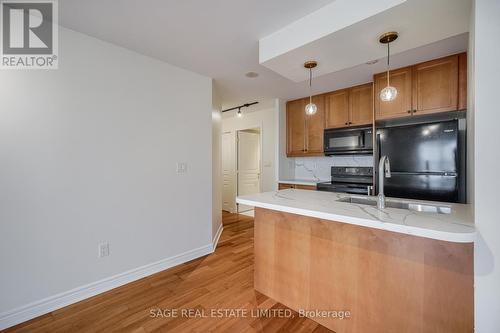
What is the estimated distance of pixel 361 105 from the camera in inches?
129

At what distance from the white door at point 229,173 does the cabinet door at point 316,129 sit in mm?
2067

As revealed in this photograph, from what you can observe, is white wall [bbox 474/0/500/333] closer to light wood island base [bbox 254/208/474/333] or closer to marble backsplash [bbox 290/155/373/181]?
light wood island base [bbox 254/208/474/333]

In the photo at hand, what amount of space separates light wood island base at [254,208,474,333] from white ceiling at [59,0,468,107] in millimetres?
1654

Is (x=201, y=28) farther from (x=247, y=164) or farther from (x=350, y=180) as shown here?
(x=247, y=164)

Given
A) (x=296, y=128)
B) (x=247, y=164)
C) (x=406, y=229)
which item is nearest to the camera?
(x=406, y=229)

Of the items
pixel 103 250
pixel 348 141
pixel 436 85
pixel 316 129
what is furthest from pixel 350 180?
pixel 103 250

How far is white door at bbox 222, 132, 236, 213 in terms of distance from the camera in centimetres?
535

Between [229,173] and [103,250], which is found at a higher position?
[229,173]

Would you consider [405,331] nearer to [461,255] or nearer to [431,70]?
[461,255]

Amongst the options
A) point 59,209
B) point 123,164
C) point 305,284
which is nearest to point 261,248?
point 305,284

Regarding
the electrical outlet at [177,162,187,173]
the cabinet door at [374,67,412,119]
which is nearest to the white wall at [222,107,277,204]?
the cabinet door at [374,67,412,119]

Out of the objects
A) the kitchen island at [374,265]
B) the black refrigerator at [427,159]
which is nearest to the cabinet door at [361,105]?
the black refrigerator at [427,159]

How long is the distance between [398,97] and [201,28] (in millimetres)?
2436

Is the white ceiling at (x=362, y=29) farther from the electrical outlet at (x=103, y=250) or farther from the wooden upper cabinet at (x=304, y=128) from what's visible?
the electrical outlet at (x=103, y=250)
